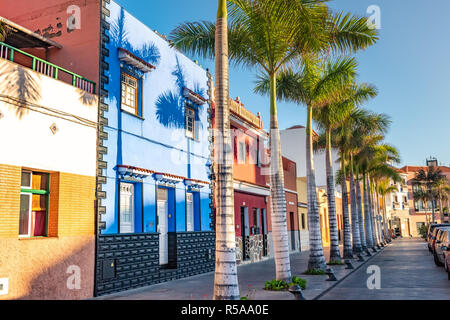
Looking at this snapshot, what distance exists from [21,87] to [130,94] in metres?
4.62

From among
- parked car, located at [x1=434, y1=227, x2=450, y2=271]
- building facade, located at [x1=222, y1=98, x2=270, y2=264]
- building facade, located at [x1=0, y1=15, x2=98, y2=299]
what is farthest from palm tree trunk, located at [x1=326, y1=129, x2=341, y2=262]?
building facade, located at [x1=0, y1=15, x2=98, y2=299]

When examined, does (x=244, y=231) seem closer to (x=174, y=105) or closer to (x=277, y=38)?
(x=174, y=105)

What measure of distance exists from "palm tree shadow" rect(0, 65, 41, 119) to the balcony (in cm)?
1250

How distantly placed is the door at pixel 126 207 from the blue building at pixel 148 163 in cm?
3

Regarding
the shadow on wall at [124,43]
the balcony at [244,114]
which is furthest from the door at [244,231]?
the shadow on wall at [124,43]

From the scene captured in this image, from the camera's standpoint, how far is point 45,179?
36.1ft

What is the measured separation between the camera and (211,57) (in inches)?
535

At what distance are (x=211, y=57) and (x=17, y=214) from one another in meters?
7.30

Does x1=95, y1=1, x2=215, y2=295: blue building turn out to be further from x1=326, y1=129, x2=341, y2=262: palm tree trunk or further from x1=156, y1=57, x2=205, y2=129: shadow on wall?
x1=326, y1=129, x2=341, y2=262: palm tree trunk

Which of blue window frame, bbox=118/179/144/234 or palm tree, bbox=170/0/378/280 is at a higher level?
palm tree, bbox=170/0/378/280

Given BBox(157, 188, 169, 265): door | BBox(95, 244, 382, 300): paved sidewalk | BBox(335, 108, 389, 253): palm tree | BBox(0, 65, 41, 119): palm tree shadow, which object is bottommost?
BBox(95, 244, 382, 300): paved sidewalk

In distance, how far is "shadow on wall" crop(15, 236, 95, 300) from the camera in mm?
9930

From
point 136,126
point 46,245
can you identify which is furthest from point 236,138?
point 46,245

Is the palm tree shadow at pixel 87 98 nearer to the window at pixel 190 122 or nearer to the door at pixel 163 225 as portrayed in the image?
the door at pixel 163 225
